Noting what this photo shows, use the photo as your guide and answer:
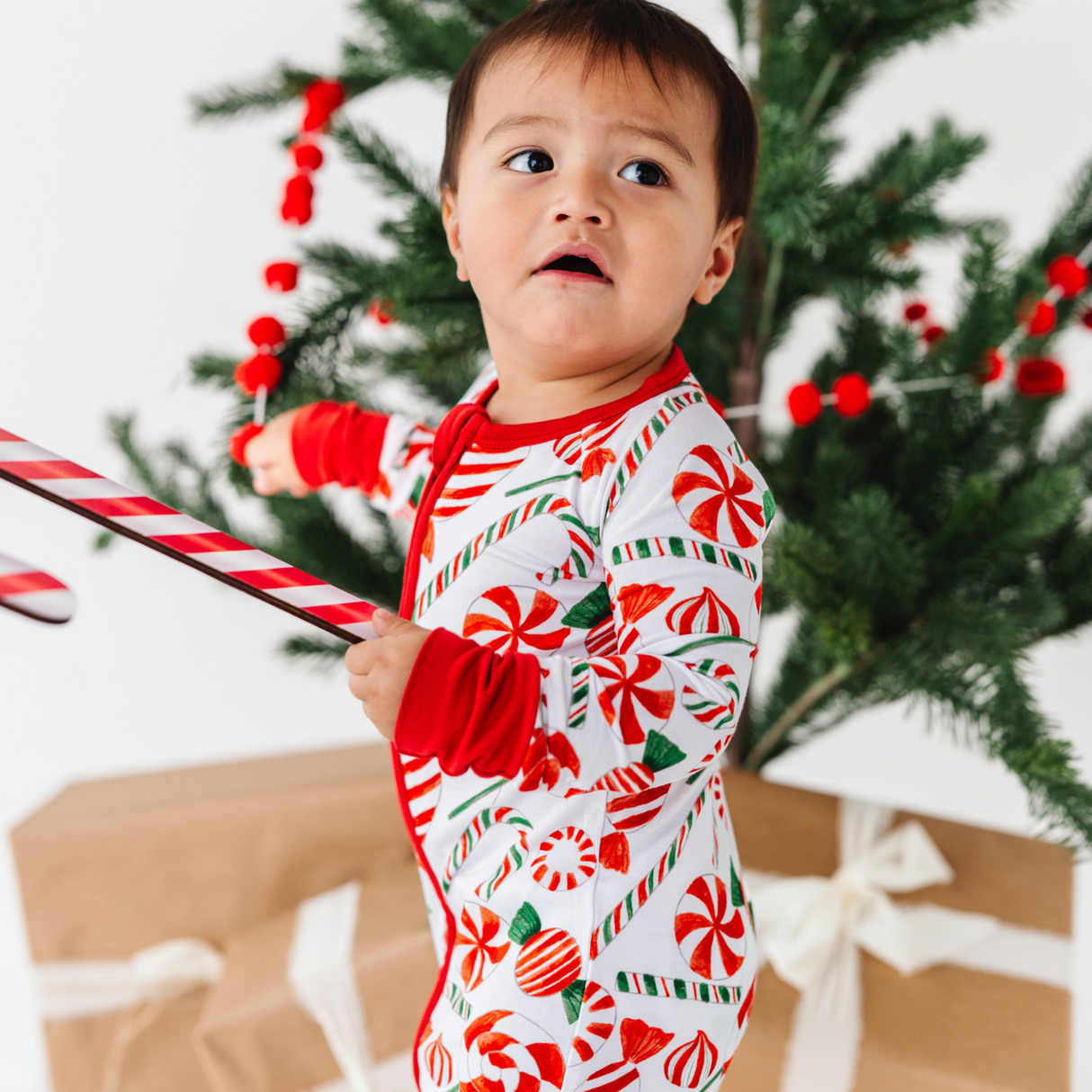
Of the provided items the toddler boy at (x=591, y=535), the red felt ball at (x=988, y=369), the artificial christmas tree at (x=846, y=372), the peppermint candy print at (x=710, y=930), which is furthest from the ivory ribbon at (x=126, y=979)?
the red felt ball at (x=988, y=369)

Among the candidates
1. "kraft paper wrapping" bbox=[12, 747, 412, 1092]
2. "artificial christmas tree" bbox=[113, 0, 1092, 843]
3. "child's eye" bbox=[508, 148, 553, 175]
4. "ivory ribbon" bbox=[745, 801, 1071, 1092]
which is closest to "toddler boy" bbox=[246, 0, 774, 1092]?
"child's eye" bbox=[508, 148, 553, 175]

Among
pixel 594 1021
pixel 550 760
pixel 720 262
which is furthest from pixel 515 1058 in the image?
pixel 720 262

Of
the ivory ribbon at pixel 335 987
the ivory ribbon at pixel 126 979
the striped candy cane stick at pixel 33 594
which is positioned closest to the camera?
the striped candy cane stick at pixel 33 594

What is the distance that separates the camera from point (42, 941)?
32.3 inches

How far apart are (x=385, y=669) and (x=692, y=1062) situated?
0.81ft

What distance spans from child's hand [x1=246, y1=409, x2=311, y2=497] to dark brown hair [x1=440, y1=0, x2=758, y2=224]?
188 mm

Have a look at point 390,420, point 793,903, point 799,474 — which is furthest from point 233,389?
point 793,903

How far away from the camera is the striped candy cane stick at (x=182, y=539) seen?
38cm

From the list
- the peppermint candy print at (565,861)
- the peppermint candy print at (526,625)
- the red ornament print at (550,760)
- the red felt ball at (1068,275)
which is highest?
the red felt ball at (1068,275)

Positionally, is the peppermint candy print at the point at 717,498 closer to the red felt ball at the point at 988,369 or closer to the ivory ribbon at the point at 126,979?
the red felt ball at the point at 988,369

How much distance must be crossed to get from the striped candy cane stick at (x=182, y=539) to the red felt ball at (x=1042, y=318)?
19.2 inches

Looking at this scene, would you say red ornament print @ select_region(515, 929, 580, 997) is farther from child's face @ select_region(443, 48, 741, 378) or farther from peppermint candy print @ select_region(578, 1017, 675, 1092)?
child's face @ select_region(443, 48, 741, 378)

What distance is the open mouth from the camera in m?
0.45

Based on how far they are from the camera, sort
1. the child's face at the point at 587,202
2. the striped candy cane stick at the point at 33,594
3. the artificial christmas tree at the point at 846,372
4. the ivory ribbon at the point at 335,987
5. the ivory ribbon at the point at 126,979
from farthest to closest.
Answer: the ivory ribbon at the point at 126,979 → the ivory ribbon at the point at 335,987 → the artificial christmas tree at the point at 846,372 → the child's face at the point at 587,202 → the striped candy cane stick at the point at 33,594
